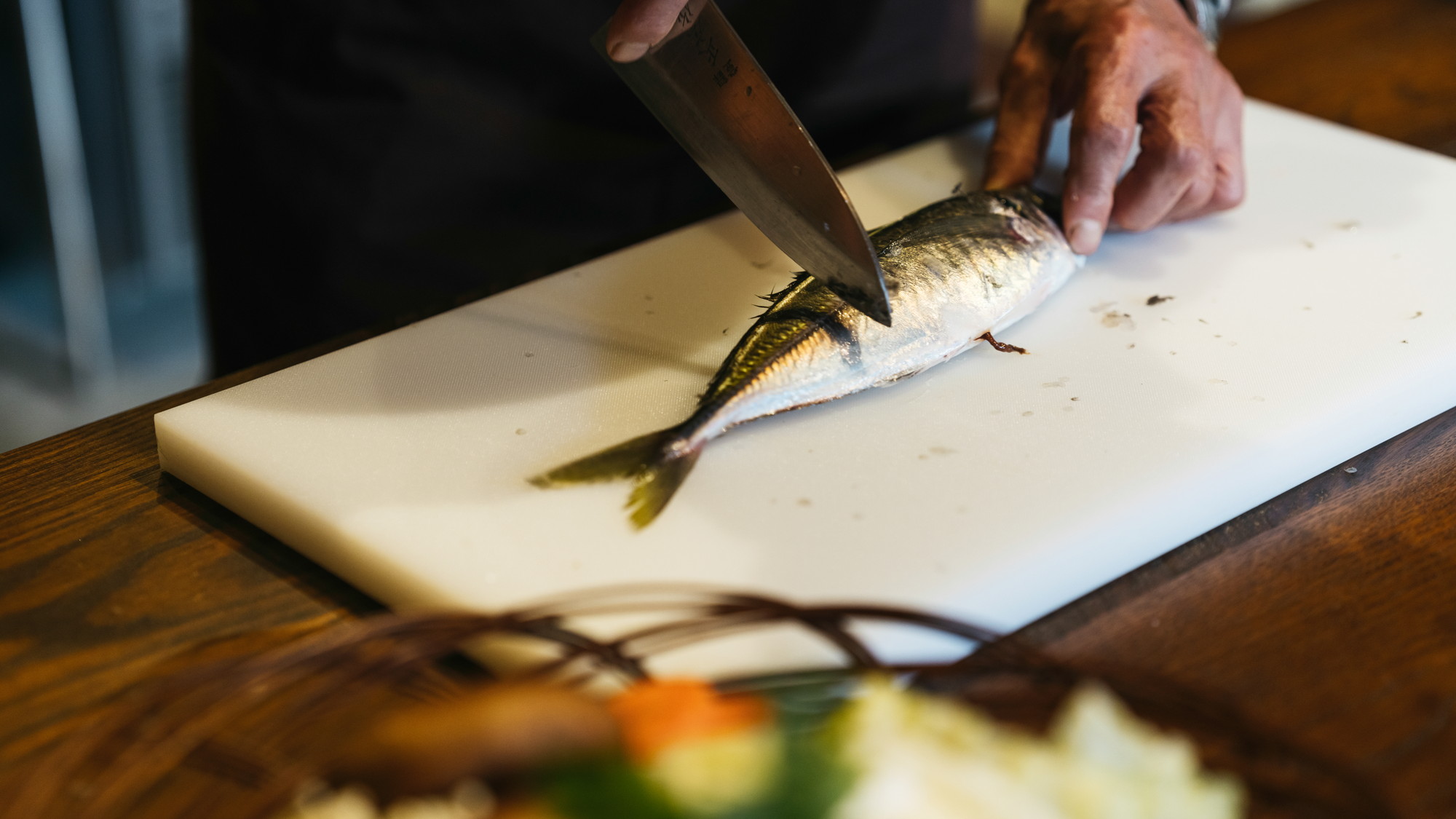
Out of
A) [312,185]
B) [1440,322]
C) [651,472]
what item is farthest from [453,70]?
[1440,322]

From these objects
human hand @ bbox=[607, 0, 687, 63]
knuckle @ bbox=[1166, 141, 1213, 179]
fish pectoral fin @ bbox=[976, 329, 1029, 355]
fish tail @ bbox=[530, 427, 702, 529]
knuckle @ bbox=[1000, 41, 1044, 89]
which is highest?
human hand @ bbox=[607, 0, 687, 63]

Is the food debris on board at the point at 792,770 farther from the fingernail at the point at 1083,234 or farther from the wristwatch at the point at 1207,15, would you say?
the wristwatch at the point at 1207,15

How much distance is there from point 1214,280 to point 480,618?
3.20ft

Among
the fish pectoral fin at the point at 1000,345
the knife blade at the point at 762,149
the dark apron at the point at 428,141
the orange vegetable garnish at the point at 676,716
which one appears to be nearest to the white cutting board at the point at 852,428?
the fish pectoral fin at the point at 1000,345

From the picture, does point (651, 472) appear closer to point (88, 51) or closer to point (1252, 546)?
point (1252, 546)

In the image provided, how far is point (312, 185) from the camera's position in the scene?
1.66 m

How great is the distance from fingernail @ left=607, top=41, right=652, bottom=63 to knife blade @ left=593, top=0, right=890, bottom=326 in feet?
0.13

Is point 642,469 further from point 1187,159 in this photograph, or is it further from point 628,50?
point 1187,159

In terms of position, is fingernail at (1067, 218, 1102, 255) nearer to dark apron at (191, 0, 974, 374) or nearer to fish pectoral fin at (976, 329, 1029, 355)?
fish pectoral fin at (976, 329, 1029, 355)

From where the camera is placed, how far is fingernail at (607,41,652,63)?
108 cm

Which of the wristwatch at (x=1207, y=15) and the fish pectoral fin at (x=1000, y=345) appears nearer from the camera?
the fish pectoral fin at (x=1000, y=345)

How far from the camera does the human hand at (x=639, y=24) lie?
3.47 feet

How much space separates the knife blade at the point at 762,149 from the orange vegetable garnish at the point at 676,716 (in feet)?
1.79

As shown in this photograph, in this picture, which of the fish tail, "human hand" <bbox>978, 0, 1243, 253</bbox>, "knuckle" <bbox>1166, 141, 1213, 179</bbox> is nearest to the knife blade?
the fish tail
